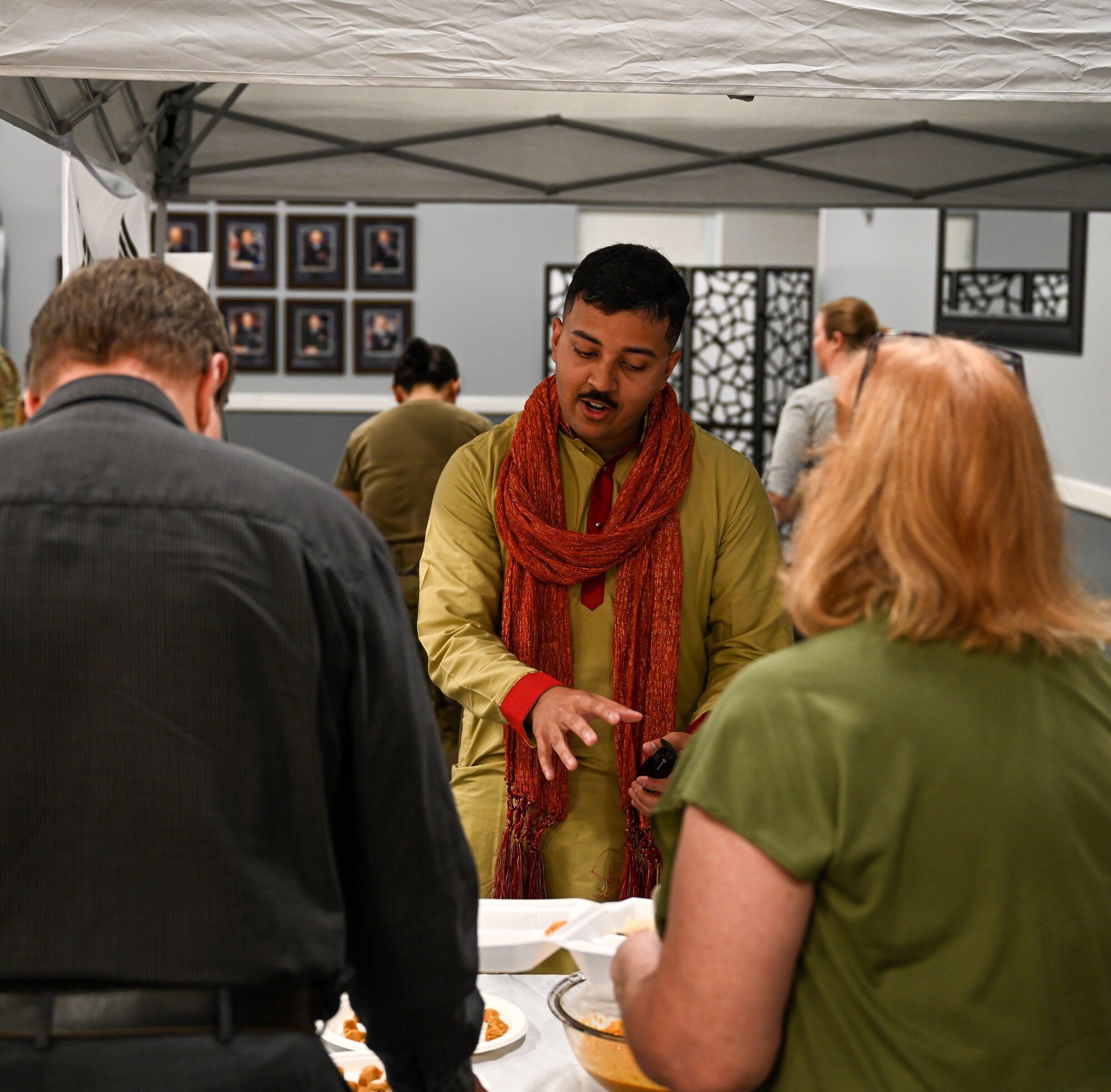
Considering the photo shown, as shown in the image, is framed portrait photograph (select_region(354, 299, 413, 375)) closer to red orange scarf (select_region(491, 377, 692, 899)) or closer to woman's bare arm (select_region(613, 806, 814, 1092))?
red orange scarf (select_region(491, 377, 692, 899))

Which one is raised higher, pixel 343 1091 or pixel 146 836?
pixel 146 836

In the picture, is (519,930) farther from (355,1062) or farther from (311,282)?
(311,282)

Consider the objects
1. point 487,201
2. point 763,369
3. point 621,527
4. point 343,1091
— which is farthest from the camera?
point 763,369

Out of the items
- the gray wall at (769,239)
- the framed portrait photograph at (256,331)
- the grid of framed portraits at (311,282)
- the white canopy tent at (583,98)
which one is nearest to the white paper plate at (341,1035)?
the white canopy tent at (583,98)

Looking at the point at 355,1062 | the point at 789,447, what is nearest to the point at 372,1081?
the point at 355,1062

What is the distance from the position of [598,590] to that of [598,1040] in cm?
84

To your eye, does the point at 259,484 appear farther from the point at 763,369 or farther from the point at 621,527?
the point at 763,369

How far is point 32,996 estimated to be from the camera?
94cm

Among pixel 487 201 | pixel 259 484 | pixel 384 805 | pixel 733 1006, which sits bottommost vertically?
pixel 733 1006

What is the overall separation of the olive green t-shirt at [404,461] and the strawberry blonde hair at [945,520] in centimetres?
329

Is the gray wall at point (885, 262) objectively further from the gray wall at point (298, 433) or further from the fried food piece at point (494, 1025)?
the fried food piece at point (494, 1025)

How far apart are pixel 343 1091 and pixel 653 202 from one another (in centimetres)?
300

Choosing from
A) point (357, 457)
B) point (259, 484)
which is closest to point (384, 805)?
point (259, 484)

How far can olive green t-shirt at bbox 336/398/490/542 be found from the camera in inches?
170
